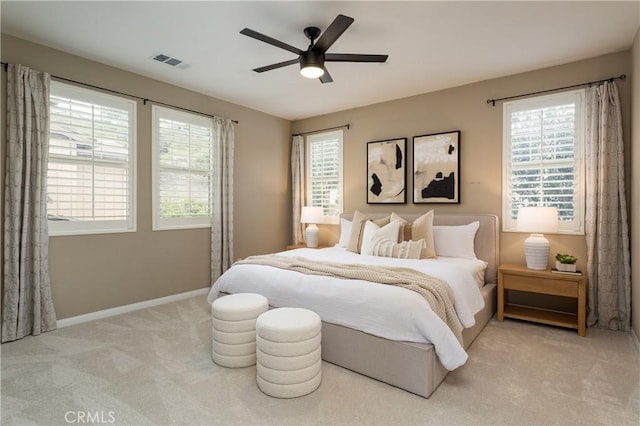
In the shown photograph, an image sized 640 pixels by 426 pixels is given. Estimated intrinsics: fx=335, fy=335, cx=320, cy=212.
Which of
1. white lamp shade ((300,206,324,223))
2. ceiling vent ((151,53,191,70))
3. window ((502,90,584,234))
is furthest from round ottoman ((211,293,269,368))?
window ((502,90,584,234))

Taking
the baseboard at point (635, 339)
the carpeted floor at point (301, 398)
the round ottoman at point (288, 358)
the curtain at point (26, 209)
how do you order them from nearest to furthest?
the carpeted floor at point (301, 398) → the round ottoman at point (288, 358) → the baseboard at point (635, 339) → the curtain at point (26, 209)

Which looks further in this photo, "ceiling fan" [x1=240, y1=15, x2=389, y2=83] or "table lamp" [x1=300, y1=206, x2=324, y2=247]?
"table lamp" [x1=300, y1=206, x2=324, y2=247]

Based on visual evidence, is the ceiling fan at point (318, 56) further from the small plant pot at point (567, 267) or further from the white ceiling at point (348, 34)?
the small plant pot at point (567, 267)

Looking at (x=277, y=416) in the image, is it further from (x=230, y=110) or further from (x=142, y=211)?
(x=230, y=110)

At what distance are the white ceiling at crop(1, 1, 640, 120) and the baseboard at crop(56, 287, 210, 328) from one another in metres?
2.75

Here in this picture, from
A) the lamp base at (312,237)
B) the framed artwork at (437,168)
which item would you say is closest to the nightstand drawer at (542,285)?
the framed artwork at (437,168)

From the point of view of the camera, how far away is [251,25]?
2906 millimetres

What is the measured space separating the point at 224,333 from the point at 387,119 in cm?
377

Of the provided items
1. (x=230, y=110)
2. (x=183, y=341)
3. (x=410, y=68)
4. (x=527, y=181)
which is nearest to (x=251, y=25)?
(x=410, y=68)

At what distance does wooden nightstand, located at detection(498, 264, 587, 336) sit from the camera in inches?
125

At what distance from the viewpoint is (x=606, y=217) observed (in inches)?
130

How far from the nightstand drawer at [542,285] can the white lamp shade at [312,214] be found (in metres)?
2.79

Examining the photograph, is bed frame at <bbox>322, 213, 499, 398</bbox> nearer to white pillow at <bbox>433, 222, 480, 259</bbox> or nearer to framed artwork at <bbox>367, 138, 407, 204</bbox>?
white pillow at <bbox>433, 222, 480, 259</bbox>

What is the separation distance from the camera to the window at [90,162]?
3.38m
